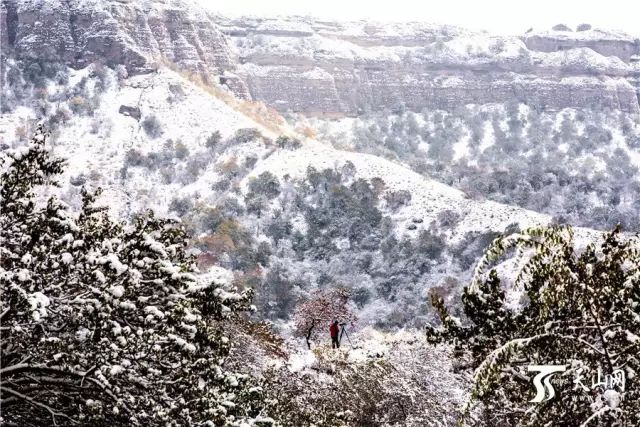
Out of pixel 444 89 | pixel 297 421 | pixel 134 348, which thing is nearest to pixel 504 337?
pixel 134 348

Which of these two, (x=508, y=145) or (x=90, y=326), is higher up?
(x=90, y=326)

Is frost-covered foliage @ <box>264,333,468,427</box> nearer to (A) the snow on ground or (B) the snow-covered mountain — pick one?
(B) the snow-covered mountain

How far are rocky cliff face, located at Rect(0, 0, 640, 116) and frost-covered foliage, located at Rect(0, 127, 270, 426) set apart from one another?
126 m

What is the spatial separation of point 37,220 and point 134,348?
189 cm

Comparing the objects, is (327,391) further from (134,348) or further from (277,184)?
(277,184)

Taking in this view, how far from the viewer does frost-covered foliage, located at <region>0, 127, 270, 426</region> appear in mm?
8438
